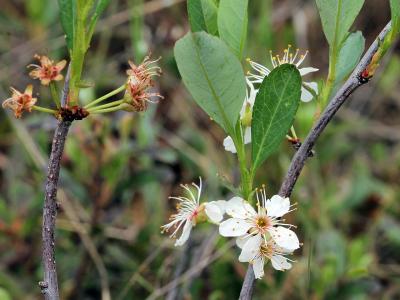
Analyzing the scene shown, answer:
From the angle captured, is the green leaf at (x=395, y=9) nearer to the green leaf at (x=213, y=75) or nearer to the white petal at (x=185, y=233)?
the green leaf at (x=213, y=75)

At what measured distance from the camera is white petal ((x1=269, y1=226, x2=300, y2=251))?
3.46 ft

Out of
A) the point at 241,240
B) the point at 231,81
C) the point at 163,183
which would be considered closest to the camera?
the point at 231,81

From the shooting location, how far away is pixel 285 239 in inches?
42.0

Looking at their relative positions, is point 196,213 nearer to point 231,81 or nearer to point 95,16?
point 231,81

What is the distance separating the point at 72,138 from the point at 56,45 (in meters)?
0.73

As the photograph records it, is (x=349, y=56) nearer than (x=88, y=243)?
Yes

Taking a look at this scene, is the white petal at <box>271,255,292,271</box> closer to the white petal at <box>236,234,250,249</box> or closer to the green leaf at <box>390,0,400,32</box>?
the white petal at <box>236,234,250,249</box>

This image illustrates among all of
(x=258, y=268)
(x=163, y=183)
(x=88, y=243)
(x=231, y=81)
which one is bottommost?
(x=258, y=268)

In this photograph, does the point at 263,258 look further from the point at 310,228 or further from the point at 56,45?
the point at 56,45

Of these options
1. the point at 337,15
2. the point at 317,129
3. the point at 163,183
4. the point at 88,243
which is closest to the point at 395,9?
the point at 337,15

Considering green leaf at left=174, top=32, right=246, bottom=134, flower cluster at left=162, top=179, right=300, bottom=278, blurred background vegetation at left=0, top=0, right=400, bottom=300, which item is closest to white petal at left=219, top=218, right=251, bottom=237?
flower cluster at left=162, top=179, right=300, bottom=278

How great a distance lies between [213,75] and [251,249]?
280 mm

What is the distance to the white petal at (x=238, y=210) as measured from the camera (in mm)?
1086

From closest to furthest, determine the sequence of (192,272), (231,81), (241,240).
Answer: (231,81) → (241,240) → (192,272)
